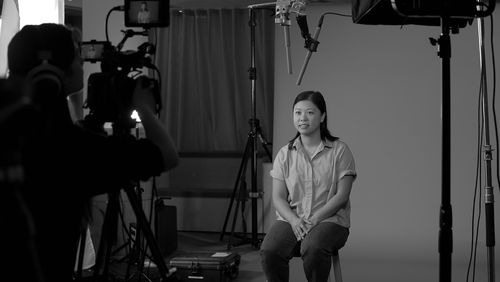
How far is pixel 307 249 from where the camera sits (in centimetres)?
271

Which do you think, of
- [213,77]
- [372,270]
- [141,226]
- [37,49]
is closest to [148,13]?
[37,49]

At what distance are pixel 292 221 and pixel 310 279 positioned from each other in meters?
0.28

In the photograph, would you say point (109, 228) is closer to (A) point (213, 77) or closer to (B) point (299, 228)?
(B) point (299, 228)

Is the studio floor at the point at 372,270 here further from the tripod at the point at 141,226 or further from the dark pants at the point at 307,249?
the tripod at the point at 141,226

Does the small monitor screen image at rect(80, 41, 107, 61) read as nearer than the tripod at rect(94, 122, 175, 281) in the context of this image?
No

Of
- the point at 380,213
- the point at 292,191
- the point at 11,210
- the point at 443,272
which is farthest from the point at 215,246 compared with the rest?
the point at 11,210

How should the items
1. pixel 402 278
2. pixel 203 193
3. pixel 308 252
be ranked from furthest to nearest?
pixel 203 193, pixel 402 278, pixel 308 252

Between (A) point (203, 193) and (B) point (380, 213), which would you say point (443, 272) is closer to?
(B) point (380, 213)

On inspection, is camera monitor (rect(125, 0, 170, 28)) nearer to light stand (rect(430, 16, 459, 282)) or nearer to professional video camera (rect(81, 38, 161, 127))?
professional video camera (rect(81, 38, 161, 127))

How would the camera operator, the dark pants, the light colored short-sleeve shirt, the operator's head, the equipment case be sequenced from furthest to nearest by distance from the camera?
the equipment case < the light colored short-sleeve shirt < the dark pants < the operator's head < the camera operator

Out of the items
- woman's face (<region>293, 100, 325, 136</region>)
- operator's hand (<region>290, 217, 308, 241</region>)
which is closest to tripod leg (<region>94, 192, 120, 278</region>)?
operator's hand (<region>290, 217, 308, 241</region>)

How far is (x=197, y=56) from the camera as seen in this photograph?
5.89 m

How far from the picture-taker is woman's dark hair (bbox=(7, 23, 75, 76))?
135 centimetres

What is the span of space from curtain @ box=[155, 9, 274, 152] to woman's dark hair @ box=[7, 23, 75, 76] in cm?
439
